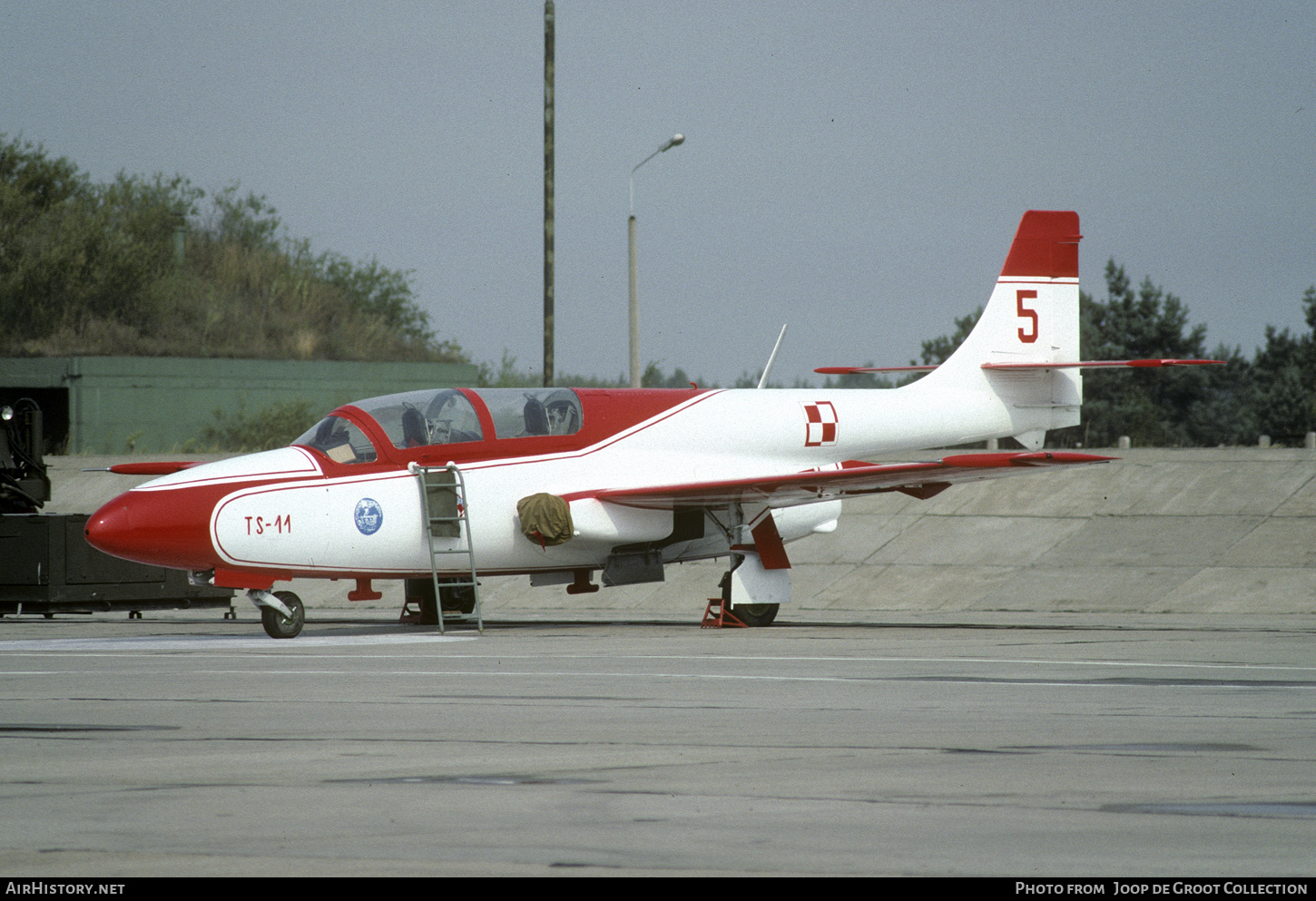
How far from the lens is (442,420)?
1540 centimetres

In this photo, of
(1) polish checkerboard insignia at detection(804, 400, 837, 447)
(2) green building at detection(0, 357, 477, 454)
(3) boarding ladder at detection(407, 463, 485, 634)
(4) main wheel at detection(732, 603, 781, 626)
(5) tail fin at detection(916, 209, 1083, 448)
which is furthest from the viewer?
(2) green building at detection(0, 357, 477, 454)

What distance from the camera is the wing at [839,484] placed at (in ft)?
47.4

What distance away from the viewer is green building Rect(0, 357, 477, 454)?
38875 millimetres

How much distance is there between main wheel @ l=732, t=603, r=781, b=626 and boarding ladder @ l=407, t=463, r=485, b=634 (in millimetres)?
2715

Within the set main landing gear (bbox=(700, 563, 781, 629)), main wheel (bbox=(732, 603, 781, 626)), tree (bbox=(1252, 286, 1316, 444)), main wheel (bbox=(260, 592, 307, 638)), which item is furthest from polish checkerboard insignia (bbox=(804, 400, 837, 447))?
tree (bbox=(1252, 286, 1316, 444))

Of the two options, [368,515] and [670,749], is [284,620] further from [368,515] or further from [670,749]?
[670,749]

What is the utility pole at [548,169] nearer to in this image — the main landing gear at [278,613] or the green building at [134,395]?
the main landing gear at [278,613]

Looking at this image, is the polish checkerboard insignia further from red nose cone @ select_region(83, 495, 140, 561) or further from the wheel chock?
red nose cone @ select_region(83, 495, 140, 561)

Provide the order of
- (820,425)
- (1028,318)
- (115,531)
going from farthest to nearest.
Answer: (1028,318)
(820,425)
(115,531)

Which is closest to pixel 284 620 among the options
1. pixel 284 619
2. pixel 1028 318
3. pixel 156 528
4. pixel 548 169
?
pixel 284 619

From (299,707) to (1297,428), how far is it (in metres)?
64.5

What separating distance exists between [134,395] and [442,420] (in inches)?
1045
